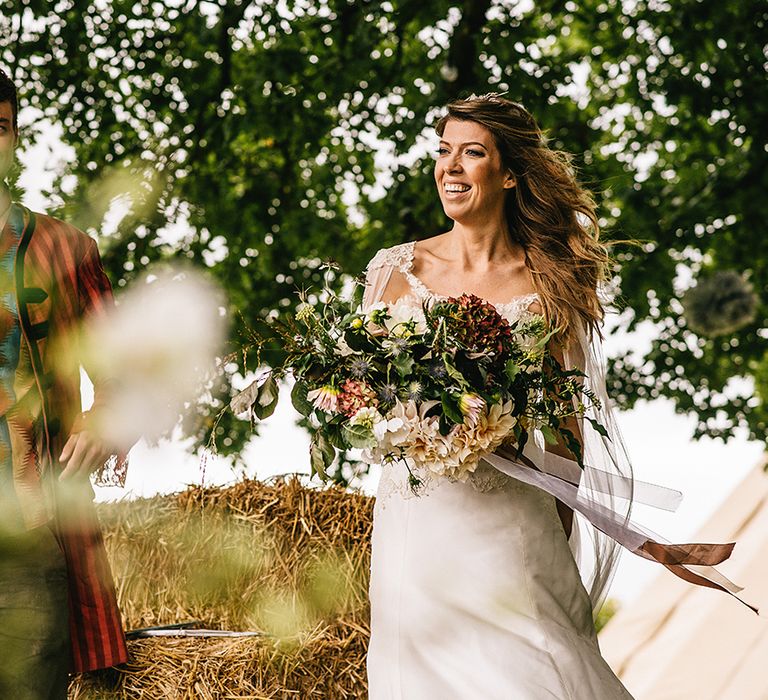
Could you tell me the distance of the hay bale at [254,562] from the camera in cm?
380

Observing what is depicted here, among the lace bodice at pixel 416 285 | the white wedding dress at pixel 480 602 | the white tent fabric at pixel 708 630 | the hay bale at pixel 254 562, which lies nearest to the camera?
the white wedding dress at pixel 480 602

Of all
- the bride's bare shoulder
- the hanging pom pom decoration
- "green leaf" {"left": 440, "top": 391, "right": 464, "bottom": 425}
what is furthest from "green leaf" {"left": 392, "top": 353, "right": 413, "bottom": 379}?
the hanging pom pom decoration

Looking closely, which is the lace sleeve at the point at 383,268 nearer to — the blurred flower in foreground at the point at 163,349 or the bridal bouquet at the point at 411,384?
the bridal bouquet at the point at 411,384

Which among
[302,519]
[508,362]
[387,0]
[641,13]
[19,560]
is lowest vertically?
[302,519]

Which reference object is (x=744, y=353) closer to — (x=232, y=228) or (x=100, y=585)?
(x=232, y=228)

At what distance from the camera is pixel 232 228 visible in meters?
7.23

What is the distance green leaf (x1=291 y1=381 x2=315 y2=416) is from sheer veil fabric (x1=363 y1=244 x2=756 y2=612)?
0.44m

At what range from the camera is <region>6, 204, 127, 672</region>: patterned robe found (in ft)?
7.84

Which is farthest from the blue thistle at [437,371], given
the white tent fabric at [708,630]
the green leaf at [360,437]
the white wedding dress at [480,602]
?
the white tent fabric at [708,630]

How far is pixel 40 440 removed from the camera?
7.86 feet

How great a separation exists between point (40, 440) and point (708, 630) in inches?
291

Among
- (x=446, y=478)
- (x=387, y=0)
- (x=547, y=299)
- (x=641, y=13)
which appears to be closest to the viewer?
(x=446, y=478)

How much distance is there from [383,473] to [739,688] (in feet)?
17.1

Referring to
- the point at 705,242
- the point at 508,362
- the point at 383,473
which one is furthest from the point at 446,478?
the point at 705,242
